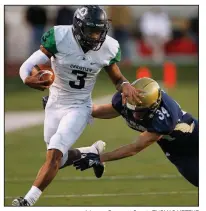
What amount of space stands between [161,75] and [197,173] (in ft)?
44.4

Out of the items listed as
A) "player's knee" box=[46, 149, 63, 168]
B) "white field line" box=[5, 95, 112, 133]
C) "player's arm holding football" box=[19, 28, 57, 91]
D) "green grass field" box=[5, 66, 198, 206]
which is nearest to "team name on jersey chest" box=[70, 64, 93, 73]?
"player's arm holding football" box=[19, 28, 57, 91]

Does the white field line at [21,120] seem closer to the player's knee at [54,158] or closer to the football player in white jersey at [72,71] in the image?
the football player in white jersey at [72,71]

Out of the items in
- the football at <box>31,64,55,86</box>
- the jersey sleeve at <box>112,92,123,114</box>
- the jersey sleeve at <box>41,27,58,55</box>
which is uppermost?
the jersey sleeve at <box>41,27,58,55</box>

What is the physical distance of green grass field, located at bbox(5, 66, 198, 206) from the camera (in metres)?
7.74

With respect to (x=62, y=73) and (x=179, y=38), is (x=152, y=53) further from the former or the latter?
(x=62, y=73)

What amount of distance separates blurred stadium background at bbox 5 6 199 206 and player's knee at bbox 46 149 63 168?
0.57 metres

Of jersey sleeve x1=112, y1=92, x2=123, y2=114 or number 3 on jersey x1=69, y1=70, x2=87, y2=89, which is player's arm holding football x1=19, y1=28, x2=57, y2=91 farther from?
jersey sleeve x1=112, y1=92, x2=123, y2=114

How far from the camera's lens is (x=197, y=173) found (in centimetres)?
757

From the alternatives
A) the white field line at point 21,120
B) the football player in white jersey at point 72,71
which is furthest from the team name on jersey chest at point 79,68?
the white field line at point 21,120

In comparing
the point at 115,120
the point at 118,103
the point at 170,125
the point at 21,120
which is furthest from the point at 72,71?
the point at 115,120

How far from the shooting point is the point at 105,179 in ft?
29.1

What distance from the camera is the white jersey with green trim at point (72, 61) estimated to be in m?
7.58

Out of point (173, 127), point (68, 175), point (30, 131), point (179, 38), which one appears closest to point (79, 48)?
point (173, 127)

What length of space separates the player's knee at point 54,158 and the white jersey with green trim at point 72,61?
0.76 m
